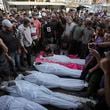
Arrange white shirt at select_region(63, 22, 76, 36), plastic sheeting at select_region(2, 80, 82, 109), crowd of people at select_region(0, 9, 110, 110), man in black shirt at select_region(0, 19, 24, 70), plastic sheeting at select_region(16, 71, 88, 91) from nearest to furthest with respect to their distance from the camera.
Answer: plastic sheeting at select_region(2, 80, 82, 109), crowd of people at select_region(0, 9, 110, 110), plastic sheeting at select_region(16, 71, 88, 91), man in black shirt at select_region(0, 19, 24, 70), white shirt at select_region(63, 22, 76, 36)

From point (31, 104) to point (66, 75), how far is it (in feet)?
9.38

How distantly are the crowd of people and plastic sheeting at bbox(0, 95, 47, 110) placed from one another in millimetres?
1244

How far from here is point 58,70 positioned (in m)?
9.37

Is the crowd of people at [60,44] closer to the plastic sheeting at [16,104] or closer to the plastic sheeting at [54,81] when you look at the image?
the plastic sheeting at [54,81]

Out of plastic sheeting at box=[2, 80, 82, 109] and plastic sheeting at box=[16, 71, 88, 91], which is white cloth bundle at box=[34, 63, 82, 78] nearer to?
plastic sheeting at box=[16, 71, 88, 91]

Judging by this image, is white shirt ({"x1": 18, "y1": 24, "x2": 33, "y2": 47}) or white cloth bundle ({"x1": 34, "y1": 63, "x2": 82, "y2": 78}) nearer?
white cloth bundle ({"x1": 34, "y1": 63, "x2": 82, "y2": 78})

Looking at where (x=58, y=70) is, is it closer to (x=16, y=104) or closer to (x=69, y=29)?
(x=16, y=104)

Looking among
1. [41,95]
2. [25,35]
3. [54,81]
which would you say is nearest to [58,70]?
[54,81]

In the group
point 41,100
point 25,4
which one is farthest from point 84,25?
point 25,4

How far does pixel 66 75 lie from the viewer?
30.4 feet

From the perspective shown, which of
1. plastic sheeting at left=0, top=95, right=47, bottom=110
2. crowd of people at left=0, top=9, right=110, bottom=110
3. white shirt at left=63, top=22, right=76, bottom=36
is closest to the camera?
plastic sheeting at left=0, top=95, right=47, bottom=110

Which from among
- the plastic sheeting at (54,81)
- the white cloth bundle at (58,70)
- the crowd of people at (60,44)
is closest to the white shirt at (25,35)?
the crowd of people at (60,44)

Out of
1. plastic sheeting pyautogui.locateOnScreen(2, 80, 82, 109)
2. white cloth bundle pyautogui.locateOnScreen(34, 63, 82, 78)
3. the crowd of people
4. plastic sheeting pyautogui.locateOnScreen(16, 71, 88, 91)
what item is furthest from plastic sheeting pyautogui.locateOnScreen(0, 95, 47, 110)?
white cloth bundle pyautogui.locateOnScreen(34, 63, 82, 78)

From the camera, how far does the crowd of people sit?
7151mm
